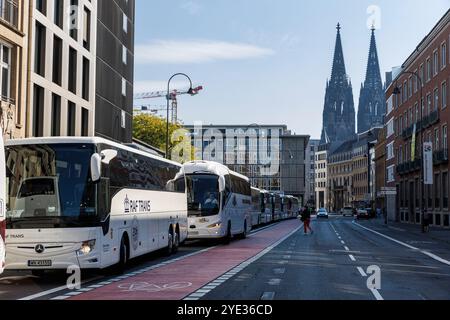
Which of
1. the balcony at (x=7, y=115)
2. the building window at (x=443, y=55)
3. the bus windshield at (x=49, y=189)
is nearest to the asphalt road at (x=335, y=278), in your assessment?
the bus windshield at (x=49, y=189)

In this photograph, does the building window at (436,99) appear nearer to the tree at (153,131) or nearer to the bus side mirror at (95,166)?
the tree at (153,131)

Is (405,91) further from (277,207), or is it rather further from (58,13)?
(58,13)

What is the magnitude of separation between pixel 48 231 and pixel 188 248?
1307 cm

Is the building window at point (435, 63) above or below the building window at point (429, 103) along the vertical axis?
above

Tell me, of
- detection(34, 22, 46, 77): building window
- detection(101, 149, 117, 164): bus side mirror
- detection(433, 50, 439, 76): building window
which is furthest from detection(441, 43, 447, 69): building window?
detection(101, 149, 117, 164): bus side mirror

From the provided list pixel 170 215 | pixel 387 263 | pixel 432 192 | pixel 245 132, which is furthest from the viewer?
pixel 245 132

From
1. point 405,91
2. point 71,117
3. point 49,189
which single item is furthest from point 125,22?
point 405,91

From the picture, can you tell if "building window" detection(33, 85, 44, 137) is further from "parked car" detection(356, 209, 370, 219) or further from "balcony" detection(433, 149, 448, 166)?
"parked car" detection(356, 209, 370, 219)

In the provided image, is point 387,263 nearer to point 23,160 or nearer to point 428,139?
point 23,160

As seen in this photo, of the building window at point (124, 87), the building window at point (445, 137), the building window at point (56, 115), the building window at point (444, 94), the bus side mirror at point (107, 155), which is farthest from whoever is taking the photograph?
the building window at point (444, 94)

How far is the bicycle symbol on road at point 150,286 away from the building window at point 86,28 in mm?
28552

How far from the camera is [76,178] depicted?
14641mm

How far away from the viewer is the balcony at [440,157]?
55978mm
